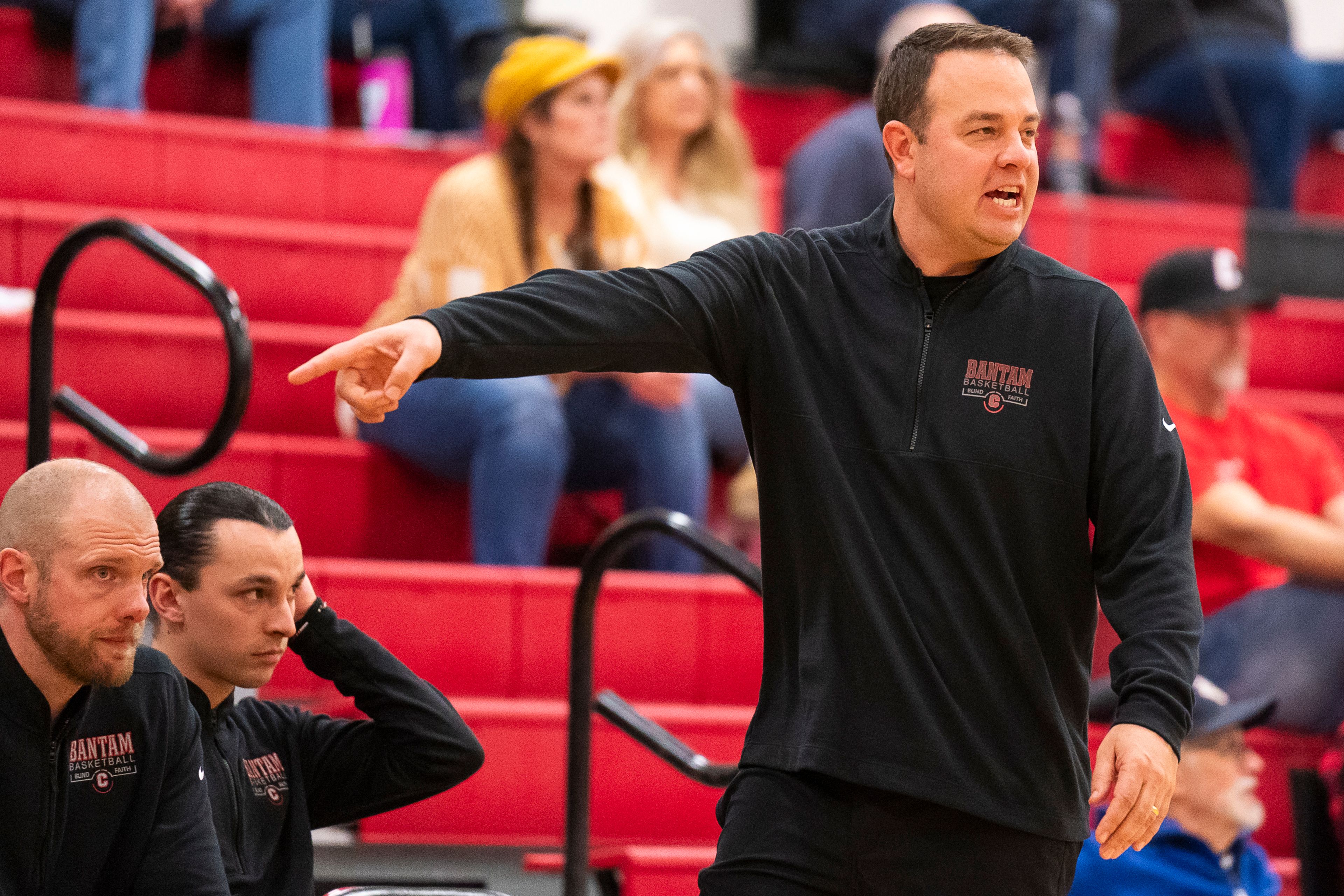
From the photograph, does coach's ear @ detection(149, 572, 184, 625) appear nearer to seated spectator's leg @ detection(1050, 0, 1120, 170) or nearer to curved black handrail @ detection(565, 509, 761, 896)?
curved black handrail @ detection(565, 509, 761, 896)

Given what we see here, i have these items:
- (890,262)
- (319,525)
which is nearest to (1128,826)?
(890,262)

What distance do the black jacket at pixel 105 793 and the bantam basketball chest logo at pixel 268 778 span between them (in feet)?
0.84

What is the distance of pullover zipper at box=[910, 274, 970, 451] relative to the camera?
2.02m

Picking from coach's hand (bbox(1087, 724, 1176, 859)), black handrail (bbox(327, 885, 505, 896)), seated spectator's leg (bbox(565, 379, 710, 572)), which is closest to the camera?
coach's hand (bbox(1087, 724, 1176, 859))

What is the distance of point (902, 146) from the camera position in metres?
2.14

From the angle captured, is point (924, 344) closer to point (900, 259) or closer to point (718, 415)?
point (900, 259)

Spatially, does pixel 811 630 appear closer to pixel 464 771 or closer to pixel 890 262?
pixel 890 262

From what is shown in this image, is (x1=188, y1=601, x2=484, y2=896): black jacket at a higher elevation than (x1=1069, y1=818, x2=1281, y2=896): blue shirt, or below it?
higher

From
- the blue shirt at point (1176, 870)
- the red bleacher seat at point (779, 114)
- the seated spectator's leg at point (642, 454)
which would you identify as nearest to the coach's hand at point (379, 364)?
the blue shirt at point (1176, 870)

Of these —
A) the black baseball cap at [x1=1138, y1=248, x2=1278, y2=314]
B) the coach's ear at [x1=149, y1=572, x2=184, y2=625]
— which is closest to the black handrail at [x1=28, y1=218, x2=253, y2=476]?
the coach's ear at [x1=149, y1=572, x2=184, y2=625]

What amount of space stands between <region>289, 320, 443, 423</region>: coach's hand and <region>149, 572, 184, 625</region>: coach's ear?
2.67 ft

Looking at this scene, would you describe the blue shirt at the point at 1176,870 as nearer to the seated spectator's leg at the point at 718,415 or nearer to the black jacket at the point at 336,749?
the black jacket at the point at 336,749

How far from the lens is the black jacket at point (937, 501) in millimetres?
1940

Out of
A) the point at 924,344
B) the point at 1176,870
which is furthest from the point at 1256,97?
the point at 924,344
